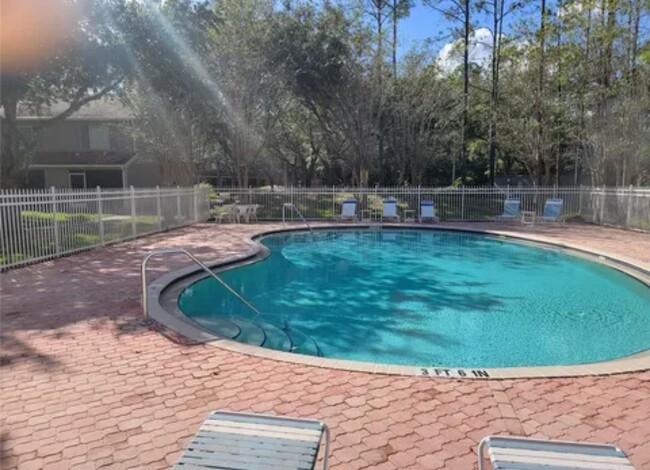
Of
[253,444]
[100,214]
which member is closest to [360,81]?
[100,214]

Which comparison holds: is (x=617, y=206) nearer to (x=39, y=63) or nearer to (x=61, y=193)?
(x=61, y=193)

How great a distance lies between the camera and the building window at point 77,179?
25875mm

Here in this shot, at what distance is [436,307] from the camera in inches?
302

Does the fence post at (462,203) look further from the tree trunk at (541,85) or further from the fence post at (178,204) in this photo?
the fence post at (178,204)

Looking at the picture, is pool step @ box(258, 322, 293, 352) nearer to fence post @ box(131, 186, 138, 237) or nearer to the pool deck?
the pool deck

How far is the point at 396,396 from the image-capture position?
11.7 ft

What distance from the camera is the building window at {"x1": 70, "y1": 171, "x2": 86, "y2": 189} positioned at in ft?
84.9

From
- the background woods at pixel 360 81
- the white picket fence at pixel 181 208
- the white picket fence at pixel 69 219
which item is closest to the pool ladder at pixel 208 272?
the white picket fence at pixel 69 219

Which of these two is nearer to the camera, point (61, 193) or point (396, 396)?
point (396, 396)

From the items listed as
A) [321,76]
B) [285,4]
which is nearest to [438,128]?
[321,76]

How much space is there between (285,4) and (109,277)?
16328 millimetres

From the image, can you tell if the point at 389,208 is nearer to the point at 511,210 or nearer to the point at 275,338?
the point at 511,210

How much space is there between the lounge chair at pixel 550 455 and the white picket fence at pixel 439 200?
17031mm

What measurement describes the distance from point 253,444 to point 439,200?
64.1ft
